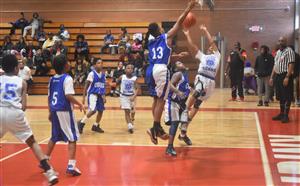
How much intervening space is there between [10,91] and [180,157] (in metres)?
2.80

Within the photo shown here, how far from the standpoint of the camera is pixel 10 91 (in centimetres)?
465

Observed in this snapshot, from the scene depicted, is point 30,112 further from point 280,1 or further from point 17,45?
point 280,1

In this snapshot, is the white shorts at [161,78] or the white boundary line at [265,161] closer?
the white boundary line at [265,161]

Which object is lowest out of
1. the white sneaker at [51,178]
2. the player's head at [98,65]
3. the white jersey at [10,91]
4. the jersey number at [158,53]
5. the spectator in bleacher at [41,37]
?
the white sneaker at [51,178]

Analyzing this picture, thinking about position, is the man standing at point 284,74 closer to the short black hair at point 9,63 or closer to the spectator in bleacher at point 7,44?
the short black hair at point 9,63

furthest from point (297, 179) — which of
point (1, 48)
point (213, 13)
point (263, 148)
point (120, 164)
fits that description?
point (1, 48)

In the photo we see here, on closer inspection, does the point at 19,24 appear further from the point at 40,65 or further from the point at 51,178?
the point at 51,178

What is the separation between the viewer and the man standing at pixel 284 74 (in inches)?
365

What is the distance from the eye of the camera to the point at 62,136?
547cm

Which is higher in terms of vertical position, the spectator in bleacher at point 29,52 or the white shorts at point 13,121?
the spectator in bleacher at point 29,52

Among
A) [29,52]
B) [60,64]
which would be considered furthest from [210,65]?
[29,52]

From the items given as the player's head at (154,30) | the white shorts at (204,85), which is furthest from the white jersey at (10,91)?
the white shorts at (204,85)

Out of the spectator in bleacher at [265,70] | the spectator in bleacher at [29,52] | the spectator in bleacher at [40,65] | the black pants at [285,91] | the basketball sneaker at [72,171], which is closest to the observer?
the basketball sneaker at [72,171]

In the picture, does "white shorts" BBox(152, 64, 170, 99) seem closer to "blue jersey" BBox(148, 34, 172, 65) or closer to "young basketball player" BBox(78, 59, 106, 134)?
"blue jersey" BBox(148, 34, 172, 65)
